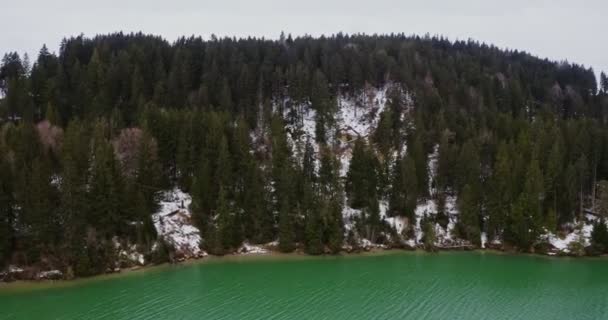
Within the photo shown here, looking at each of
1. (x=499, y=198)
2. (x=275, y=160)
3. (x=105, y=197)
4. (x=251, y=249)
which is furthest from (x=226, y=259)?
(x=499, y=198)

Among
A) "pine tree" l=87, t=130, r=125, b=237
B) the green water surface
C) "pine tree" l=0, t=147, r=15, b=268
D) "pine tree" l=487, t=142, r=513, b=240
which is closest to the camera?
the green water surface

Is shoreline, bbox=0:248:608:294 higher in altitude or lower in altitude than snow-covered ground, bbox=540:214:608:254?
lower

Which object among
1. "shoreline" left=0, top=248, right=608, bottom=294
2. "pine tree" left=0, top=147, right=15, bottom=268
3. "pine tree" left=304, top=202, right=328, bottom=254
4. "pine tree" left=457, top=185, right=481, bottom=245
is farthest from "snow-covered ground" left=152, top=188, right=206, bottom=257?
"pine tree" left=457, top=185, right=481, bottom=245

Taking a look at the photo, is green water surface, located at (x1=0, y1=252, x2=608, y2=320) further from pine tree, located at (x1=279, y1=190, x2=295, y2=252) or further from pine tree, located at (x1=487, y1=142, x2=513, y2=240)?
pine tree, located at (x1=487, y1=142, x2=513, y2=240)

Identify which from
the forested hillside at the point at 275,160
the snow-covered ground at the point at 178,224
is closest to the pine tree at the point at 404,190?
the forested hillside at the point at 275,160

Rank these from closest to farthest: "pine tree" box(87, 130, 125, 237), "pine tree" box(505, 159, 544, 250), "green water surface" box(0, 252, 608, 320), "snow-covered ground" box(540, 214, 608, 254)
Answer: "green water surface" box(0, 252, 608, 320), "pine tree" box(87, 130, 125, 237), "snow-covered ground" box(540, 214, 608, 254), "pine tree" box(505, 159, 544, 250)

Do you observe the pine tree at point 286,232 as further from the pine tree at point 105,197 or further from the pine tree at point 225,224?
the pine tree at point 105,197
